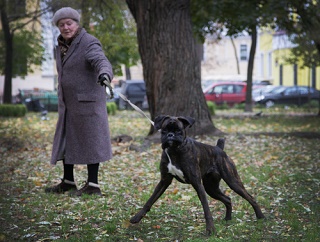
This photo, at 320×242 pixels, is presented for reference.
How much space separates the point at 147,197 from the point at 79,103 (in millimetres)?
1393

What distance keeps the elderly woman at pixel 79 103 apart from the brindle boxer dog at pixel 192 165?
178 centimetres

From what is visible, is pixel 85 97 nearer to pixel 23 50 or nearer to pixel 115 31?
pixel 115 31

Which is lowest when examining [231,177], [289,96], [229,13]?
[289,96]

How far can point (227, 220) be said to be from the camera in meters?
6.74

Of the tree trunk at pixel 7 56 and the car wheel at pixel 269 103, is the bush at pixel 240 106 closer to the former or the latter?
the car wheel at pixel 269 103

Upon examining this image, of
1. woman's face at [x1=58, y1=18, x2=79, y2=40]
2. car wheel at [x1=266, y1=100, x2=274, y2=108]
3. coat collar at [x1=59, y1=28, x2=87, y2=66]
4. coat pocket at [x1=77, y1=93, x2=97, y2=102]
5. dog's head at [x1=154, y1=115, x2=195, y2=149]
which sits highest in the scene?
woman's face at [x1=58, y1=18, x2=79, y2=40]

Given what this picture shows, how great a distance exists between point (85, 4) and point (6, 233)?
1466cm

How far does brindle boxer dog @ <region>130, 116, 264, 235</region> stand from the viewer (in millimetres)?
5652

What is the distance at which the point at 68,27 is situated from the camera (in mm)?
7836

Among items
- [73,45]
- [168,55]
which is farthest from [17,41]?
[73,45]

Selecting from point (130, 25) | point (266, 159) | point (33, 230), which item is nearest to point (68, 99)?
point (33, 230)

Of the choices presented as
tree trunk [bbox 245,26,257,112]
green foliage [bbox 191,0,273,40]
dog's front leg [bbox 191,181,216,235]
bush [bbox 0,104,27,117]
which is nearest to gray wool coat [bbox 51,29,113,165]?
dog's front leg [bbox 191,181,216,235]

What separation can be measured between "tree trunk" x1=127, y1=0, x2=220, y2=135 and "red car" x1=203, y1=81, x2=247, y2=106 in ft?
72.5

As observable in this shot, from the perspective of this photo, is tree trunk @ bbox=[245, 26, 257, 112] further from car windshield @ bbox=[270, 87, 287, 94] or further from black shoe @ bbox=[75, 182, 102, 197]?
black shoe @ bbox=[75, 182, 102, 197]
